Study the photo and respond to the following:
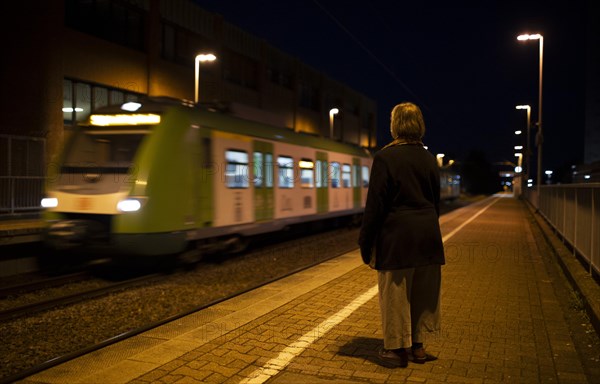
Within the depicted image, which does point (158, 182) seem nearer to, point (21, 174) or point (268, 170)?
point (268, 170)

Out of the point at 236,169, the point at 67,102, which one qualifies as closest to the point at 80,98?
the point at 67,102

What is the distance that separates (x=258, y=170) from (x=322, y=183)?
15.0ft

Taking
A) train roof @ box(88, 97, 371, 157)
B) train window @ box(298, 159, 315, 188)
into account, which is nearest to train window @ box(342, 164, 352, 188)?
train window @ box(298, 159, 315, 188)

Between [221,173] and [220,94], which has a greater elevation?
[220,94]

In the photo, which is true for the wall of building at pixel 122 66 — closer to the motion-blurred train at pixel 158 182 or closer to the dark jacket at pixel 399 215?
the motion-blurred train at pixel 158 182

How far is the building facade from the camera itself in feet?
49.6

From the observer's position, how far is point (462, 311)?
6.41 m

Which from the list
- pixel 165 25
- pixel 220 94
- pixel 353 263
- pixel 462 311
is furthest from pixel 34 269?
pixel 220 94

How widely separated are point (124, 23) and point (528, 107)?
87.5 ft

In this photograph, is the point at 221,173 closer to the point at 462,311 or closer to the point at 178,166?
the point at 178,166

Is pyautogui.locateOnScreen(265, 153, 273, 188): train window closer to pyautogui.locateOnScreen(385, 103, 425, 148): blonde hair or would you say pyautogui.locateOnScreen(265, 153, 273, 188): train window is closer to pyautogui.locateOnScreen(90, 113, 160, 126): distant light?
pyautogui.locateOnScreen(90, 113, 160, 126): distant light

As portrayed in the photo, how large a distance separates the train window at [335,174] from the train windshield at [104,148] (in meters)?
8.92

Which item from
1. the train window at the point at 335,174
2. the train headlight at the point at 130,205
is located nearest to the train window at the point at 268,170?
the train headlight at the point at 130,205

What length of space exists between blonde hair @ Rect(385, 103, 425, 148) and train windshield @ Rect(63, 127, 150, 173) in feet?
19.4
